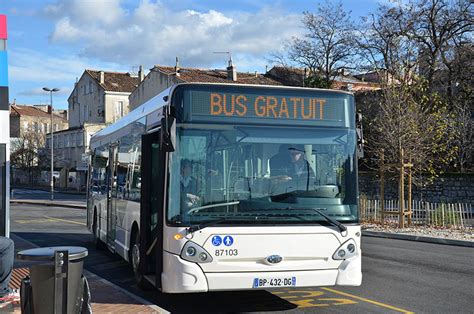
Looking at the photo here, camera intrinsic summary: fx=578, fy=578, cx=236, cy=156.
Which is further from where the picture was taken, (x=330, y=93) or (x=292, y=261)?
(x=330, y=93)

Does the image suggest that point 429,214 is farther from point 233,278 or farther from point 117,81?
point 117,81

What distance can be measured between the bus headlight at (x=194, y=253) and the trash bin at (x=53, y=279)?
1677 mm

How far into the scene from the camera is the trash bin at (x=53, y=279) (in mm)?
5242

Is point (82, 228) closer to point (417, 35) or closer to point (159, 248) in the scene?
point (159, 248)

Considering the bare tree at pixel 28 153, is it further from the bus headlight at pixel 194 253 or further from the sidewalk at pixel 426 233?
the bus headlight at pixel 194 253

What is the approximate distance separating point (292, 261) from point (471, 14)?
33.7 metres

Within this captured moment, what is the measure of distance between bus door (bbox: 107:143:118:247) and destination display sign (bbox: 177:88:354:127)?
4.44m

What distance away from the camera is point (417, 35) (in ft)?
123

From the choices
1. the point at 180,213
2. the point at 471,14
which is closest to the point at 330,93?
the point at 180,213

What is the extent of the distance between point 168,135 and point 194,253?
1.43 metres

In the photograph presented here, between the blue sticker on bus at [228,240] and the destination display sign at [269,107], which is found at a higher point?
the destination display sign at [269,107]

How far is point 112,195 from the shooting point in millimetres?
11570

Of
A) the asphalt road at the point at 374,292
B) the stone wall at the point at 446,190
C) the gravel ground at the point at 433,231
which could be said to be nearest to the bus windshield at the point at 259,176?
the asphalt road at the point at 374,292

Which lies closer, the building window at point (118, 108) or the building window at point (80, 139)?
the building window at point (80, 139)
